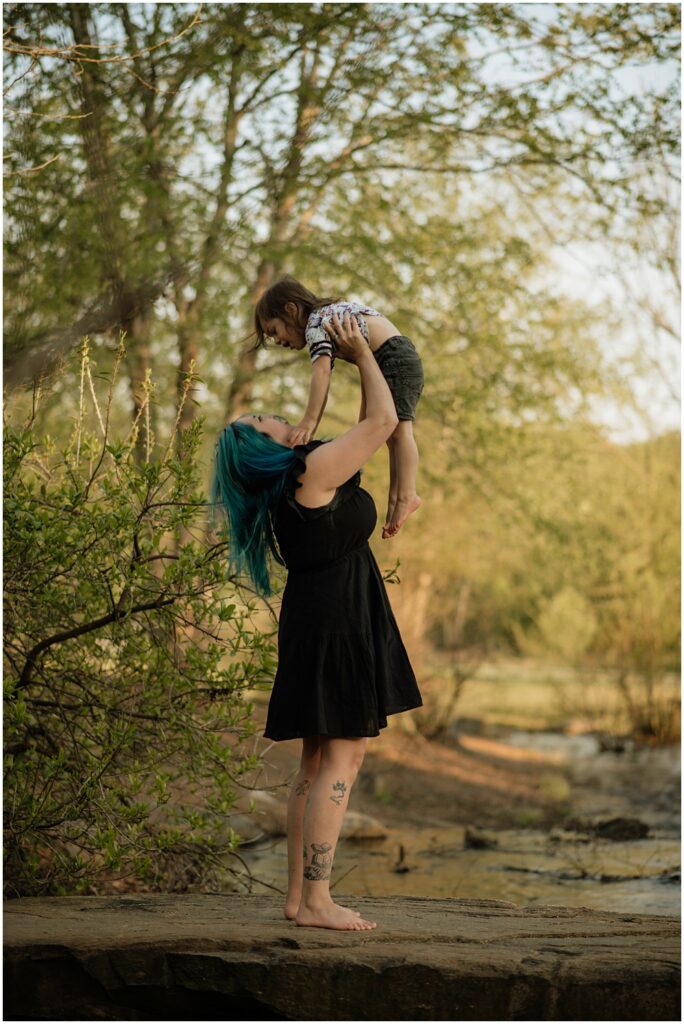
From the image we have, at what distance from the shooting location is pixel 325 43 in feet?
31.3

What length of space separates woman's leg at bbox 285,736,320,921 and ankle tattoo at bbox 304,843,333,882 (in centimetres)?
22

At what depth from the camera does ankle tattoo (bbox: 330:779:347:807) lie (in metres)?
3.84

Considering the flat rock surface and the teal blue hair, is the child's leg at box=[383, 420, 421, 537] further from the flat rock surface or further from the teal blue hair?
the flat rock surface

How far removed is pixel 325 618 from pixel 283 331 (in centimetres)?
115

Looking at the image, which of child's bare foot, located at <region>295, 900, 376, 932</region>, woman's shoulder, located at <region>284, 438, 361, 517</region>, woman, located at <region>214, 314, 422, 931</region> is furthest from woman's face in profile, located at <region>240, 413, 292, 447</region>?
child's bare foot, located at <region>295, 900, 376, 932</region>

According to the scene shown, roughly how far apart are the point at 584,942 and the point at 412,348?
7.45 ft

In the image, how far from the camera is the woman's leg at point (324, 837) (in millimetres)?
3803

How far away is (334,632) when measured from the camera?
12.9ft

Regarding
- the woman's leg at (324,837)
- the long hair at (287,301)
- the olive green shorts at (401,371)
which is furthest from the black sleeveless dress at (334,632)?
the long hair at (287,301)

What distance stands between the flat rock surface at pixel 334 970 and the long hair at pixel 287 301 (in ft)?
7.38

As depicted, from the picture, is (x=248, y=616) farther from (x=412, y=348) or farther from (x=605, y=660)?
(x=605, y=660)

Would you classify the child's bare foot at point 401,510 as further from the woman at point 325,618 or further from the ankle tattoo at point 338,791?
the ankle tattoo at point 338,791

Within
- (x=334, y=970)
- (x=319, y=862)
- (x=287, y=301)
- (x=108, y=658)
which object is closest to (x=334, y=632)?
(x=319, y=862)

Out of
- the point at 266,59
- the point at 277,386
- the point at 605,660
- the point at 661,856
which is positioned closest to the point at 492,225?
the point at 277,386
